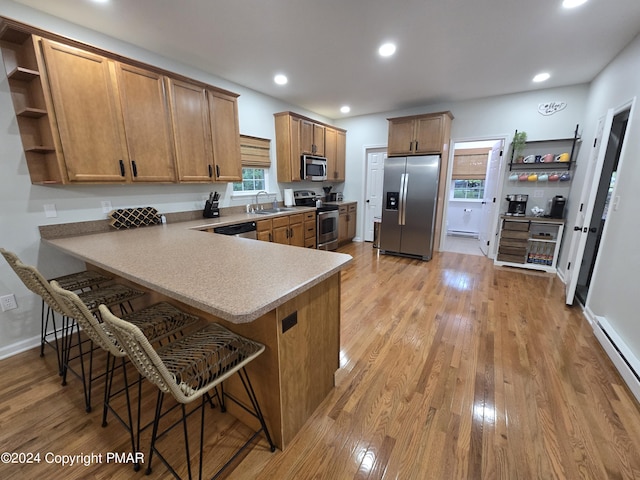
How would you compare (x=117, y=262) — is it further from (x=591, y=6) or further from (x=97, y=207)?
(x=591, y=6)

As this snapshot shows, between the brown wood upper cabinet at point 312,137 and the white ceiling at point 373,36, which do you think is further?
the brown wood upper cabinet at point 312,137

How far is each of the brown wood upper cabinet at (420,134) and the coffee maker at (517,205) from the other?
1.37m

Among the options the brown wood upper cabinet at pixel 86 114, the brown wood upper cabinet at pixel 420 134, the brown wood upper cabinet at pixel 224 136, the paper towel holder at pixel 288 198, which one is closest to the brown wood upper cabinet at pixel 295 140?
the paper towel holder at pixel 288 198

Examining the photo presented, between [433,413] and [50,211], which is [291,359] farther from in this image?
[50,211]

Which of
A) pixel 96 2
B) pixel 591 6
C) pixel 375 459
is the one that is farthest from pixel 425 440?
pixel 96 2

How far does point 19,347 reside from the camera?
2188 mm

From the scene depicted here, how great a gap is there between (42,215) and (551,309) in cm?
500

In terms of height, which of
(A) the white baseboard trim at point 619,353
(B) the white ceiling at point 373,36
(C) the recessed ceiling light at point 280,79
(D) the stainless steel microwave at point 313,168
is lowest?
(A) the white baseboard trim at point 619,353

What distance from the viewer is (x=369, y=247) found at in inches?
218

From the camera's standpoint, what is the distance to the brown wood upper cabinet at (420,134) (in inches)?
169

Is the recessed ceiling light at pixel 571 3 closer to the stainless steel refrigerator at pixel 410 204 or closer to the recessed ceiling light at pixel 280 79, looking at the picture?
the stainless steel refrigerator at pixel 410 204

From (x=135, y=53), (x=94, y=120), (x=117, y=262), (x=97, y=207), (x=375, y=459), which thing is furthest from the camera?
(x=135, y=53)

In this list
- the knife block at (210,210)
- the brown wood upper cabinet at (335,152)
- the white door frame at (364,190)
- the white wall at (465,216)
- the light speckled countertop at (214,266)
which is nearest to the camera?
the light speckled countertop at (214,266)

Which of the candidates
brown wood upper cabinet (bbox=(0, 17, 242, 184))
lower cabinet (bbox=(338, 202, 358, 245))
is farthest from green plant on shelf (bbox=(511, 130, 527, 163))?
brown wood upper cabinet (bbox=(0, 17, 242, 184))
